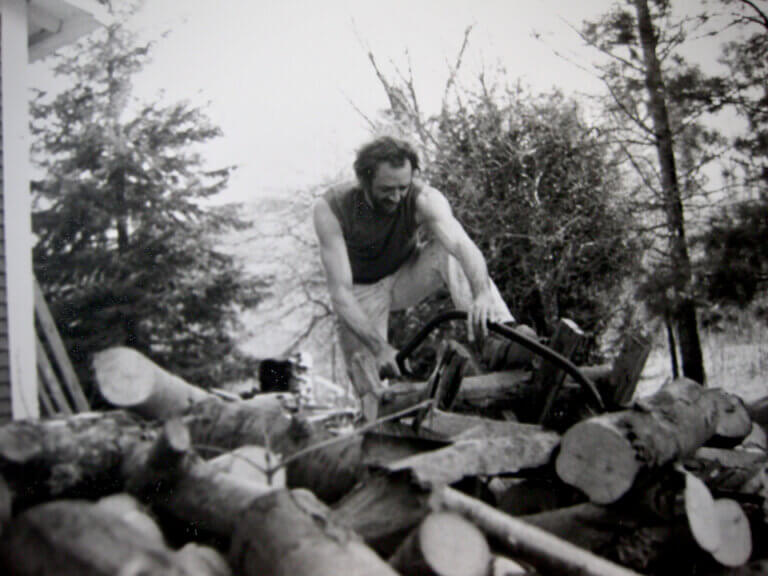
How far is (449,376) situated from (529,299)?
339 centimetres

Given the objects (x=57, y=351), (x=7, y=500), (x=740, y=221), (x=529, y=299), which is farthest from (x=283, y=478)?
(x=529, y=299)

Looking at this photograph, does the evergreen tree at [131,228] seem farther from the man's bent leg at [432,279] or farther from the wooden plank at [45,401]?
the man's bent leg at [432,279]

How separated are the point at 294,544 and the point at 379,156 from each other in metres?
2.36

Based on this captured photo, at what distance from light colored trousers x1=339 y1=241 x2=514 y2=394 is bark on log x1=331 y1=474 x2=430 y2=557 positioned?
1.87 meters

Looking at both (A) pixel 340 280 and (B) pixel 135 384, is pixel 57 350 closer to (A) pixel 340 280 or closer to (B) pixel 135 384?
(A) pixel 340 280

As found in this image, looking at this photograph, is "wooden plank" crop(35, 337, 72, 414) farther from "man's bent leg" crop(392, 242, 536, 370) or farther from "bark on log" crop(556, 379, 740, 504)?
"bark on log" crop(556, 379, 740, 504)

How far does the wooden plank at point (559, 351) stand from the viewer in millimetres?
2029

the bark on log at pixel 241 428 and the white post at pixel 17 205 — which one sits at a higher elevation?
the white post at pixel 17 205

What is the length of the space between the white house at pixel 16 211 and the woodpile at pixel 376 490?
5.66ft

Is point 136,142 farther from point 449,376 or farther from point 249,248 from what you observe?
point 449,376

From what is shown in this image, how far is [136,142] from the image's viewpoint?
588 cm

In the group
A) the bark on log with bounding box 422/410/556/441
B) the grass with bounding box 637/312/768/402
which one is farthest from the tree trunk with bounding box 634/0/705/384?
the bark on log with bounding box 422/410/556/441

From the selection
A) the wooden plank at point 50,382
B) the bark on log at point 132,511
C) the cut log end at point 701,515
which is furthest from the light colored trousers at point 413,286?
the bark on log at point 132,511

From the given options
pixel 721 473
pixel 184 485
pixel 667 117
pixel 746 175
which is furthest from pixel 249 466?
pixel 667 117
